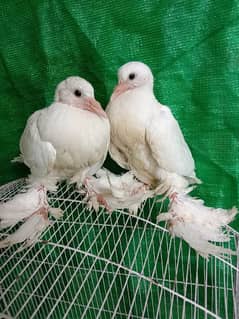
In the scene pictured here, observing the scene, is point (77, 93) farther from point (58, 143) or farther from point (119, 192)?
point (119, 192)

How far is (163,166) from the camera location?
2.94 ft

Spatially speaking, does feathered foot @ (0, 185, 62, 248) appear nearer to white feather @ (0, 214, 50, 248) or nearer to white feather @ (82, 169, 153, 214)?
white feather @ (0, 214, 50, 248)

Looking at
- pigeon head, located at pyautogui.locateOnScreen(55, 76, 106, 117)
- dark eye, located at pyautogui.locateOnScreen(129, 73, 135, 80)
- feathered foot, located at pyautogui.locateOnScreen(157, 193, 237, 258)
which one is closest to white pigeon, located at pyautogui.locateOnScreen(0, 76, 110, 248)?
pigeon head, located at pyautogui.locateOnScreen(55, 76, 106, 117)

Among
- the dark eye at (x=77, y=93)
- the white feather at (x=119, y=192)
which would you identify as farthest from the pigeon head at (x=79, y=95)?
the white feather at (x=119, y=192)

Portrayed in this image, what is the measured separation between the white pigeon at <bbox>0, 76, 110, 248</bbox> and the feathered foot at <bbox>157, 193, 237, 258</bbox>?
243 mm

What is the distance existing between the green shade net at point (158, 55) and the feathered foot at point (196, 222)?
169mm

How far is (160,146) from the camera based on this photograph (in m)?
0.86

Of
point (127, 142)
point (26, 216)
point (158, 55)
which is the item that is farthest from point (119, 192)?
point (158, 55)

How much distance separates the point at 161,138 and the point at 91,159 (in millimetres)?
193

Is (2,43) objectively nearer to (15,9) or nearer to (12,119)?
(15,9)

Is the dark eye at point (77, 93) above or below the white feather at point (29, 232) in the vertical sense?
above

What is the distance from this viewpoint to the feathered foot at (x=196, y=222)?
828mm

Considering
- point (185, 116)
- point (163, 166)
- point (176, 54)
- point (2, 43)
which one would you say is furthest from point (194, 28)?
point (2, 43)

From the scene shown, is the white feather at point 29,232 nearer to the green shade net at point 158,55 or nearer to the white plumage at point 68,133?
the white plumage at point 68,133
